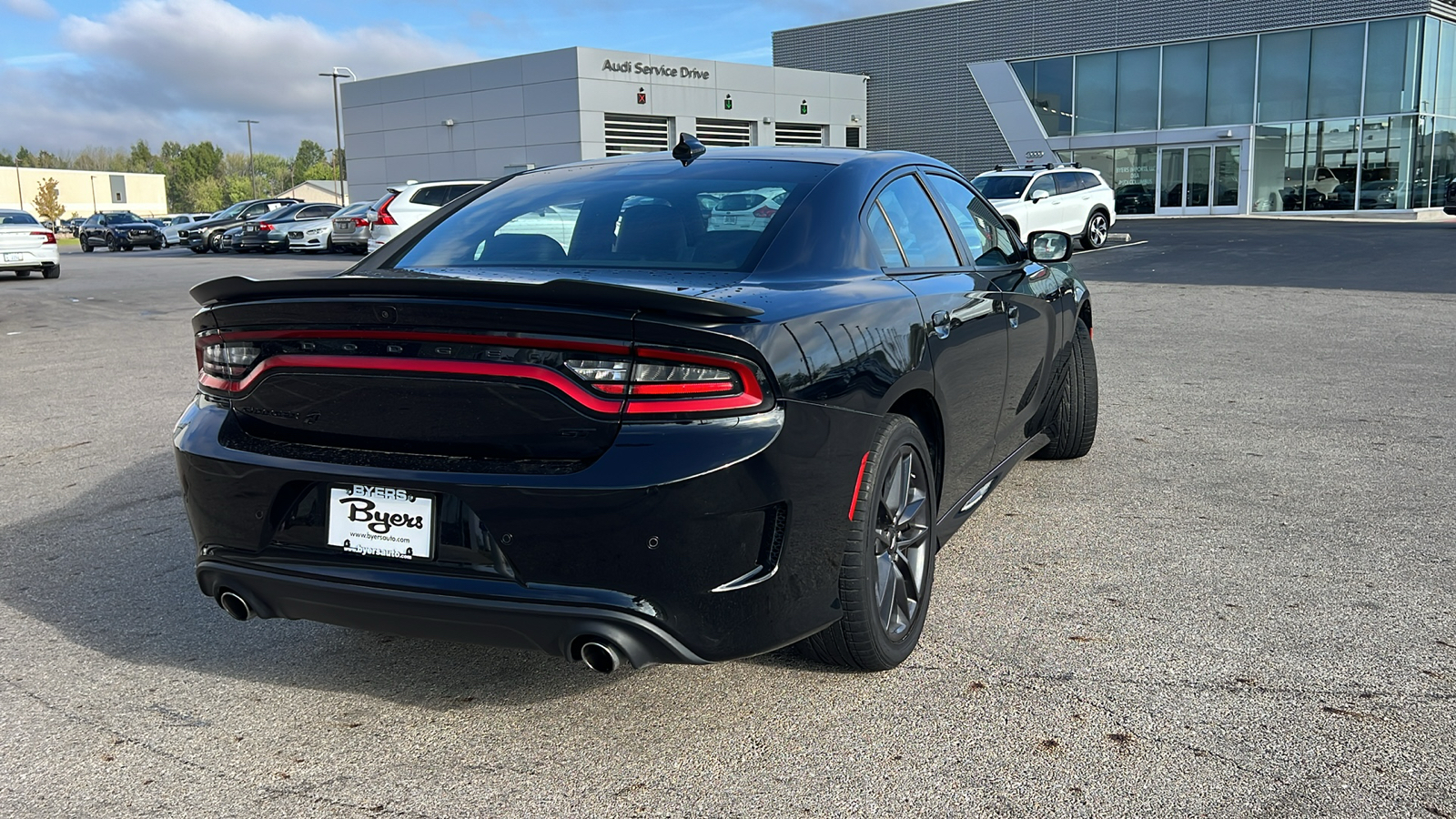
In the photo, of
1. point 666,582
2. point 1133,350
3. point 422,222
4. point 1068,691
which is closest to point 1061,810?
point 1068,691

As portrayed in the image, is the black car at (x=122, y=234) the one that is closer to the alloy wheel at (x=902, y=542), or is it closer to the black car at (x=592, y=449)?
the black car at (x=592, y=449)

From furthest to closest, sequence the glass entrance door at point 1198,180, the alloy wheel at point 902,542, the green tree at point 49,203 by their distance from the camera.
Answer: the green tree at point 49,203, the glass entrance door at point 1198,180, the alloy wheel at point 902,542

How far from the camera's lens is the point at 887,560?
3418 mm

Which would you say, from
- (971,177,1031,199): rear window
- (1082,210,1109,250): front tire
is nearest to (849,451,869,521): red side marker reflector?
(971,177,1031,199): rear window

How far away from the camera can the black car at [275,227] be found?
34.7 m

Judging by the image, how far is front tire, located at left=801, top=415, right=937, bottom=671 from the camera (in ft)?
10.2

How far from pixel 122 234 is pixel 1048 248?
4799cm

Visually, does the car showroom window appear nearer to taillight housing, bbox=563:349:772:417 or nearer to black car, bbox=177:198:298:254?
taillight housing, bbox=563:349:772:417

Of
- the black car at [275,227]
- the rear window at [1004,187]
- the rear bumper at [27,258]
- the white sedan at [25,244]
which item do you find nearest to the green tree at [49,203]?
the black car at [275,227]

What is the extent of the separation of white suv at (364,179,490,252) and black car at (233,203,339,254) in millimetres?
12503

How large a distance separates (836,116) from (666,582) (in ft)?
167

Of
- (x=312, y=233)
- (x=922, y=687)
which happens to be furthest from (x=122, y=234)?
(x=922, y=687)

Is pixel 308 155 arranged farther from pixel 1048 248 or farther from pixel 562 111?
pixel 1048 248

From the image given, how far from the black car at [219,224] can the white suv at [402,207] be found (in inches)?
608
